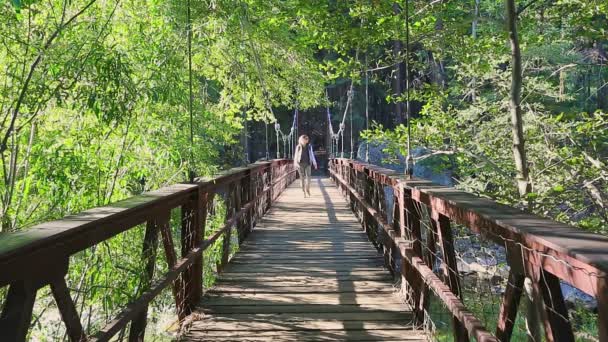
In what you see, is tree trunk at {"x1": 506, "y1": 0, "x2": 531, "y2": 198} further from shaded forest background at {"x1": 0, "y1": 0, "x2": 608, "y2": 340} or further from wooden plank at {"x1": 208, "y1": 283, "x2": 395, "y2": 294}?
wooden plank at {"x1": 208, "y1": 283, "x2": 395, "y2": 294}

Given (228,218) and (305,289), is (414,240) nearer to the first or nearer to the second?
(305,289)

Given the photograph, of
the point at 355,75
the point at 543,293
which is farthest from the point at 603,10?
the point at 543,293

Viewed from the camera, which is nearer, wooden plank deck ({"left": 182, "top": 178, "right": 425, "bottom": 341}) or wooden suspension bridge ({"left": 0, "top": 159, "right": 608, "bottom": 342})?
wooden suspension bridge ({"left": 0, "top": 159, "right": 608, "bottom": 342})

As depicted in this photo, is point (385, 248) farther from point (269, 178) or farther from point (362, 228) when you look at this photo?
point (269, 178)

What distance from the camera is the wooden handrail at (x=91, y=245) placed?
1.46 meters

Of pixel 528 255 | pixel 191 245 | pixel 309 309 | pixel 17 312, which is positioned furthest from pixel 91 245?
pixel 309 309

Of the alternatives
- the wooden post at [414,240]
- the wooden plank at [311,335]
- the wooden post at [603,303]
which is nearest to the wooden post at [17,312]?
the wooden post at [603,303]

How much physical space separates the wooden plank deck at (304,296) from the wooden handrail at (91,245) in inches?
13.3

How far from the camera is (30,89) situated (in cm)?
358

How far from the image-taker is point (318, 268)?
4.89m

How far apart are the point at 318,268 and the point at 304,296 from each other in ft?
3.08

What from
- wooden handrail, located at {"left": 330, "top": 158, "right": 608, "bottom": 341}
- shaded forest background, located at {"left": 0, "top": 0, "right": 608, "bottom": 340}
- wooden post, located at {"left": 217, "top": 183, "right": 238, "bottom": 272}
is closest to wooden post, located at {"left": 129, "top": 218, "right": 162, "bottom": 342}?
shaded forest background, located at {"left": 0, "top": 0, "right": 608, "bottom": 340}

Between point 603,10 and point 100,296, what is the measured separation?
4.46m

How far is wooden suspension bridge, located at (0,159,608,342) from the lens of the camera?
1.52 meters
